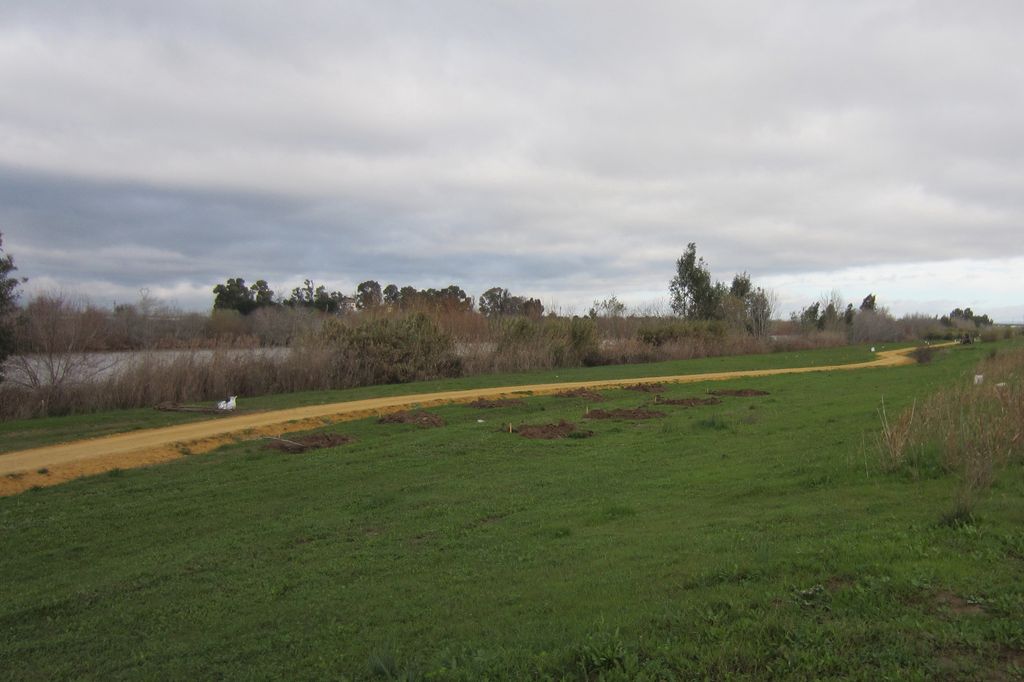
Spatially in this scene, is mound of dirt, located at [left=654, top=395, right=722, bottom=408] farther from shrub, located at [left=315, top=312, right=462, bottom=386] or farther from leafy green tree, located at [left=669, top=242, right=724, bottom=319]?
leafy green tree, located at [left=669, top=242, right=724, bottom=319]

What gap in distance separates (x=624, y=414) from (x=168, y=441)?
39.0ft

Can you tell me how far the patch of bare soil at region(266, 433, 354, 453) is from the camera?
15750 millimetres

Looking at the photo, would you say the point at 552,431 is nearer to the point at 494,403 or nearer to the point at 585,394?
the point at 494,403

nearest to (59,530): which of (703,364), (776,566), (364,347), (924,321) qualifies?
(776,566)

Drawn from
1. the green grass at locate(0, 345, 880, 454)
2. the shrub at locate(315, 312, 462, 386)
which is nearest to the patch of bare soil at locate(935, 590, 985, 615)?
the green grass at locate(0, 345, 880, 454)

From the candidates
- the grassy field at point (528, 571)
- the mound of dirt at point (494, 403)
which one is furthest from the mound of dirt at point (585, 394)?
the grassy field at point (528, 571)

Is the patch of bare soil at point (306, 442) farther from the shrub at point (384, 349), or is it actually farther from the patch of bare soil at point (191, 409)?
the shrub at point (384, 349)

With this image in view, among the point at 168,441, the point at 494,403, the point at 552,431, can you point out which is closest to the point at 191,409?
the point at 168,441

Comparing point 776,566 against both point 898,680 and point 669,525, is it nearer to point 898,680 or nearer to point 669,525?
point 898,680

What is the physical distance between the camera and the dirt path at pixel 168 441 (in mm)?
13781

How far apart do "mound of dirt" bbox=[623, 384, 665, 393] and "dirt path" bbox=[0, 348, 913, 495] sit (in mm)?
4425

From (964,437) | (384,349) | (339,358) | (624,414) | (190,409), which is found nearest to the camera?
(964,437)

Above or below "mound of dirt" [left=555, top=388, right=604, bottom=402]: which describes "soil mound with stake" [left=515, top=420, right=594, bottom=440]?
below

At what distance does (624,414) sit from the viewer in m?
19.7
